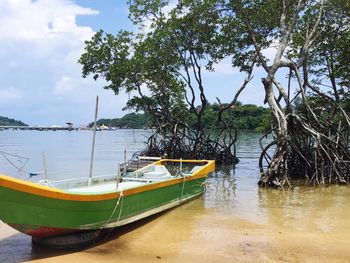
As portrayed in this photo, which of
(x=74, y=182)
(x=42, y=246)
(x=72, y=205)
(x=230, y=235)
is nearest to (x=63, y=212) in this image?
(x=72, y=205)

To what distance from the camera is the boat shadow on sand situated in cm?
577

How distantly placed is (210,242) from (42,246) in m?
2.46

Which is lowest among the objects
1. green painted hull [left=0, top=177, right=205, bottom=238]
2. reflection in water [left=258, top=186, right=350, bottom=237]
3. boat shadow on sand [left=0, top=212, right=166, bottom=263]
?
boat shadow on sand [left=0, top=212, right=166, bottom=263]

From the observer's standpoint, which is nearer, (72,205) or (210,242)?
(72,205)

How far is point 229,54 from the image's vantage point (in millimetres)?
16828

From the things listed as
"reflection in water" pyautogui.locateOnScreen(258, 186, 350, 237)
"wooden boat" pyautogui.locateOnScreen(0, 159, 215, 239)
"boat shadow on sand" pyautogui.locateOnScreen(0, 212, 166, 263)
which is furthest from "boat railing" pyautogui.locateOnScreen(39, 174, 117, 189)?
"reflection in water" pyautogui.locateOnScreen(258, 186, 350, 237)

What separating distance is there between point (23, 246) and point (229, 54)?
40.6 ft

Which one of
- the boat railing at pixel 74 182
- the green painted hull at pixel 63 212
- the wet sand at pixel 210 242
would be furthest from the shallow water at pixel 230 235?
the boat railing at pixel 74 182

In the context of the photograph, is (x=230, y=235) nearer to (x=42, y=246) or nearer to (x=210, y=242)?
(x=210, y=242)

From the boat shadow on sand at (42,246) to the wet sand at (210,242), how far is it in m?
0.01

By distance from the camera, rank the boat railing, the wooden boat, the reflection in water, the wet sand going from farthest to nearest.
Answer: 1. the reflection in water
2. the boat railing
3. the wet sand
4. the wooden boat

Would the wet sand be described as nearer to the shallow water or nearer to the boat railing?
the shallow water

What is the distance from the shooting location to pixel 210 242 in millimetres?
6516

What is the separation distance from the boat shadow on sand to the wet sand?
0.01 m
